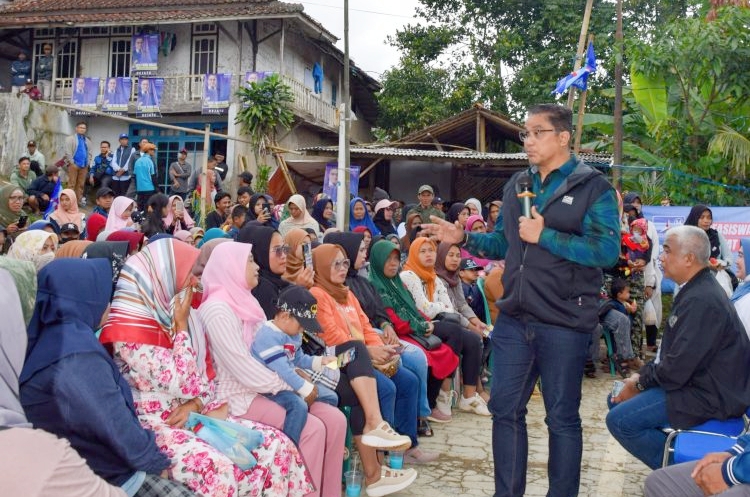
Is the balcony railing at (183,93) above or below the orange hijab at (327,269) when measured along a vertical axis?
above

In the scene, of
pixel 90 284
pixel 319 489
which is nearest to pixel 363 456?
pixel 319 489

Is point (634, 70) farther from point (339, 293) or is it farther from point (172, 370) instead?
point (172, 370)

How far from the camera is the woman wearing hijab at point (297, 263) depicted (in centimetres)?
488

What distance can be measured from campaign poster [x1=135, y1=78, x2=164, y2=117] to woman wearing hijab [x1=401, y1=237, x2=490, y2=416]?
15488 mm

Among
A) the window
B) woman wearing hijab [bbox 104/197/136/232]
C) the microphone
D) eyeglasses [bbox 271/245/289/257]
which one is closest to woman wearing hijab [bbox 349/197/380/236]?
woman wearing hijab [bbox 104/197/136/232]

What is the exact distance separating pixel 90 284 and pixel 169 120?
743 inches

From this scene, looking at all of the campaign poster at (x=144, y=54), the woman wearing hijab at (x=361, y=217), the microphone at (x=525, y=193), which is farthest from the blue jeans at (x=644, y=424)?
the campaign poster at (x=144, y=54)

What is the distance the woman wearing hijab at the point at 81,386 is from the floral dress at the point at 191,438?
0.19 metres

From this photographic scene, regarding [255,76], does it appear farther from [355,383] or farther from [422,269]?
[355,383]

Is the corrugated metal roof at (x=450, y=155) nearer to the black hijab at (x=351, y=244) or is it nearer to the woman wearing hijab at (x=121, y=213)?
the woman wearing hijab at (x=121, y=213)

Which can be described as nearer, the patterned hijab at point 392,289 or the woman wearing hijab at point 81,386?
the woman wearing hijab at point 81,386

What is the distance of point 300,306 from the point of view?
13.3 feet

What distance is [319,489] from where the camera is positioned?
3.81 m

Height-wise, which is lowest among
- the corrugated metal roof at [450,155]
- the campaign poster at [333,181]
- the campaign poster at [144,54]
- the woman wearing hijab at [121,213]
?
the woman wearing hijab at [121,213]
